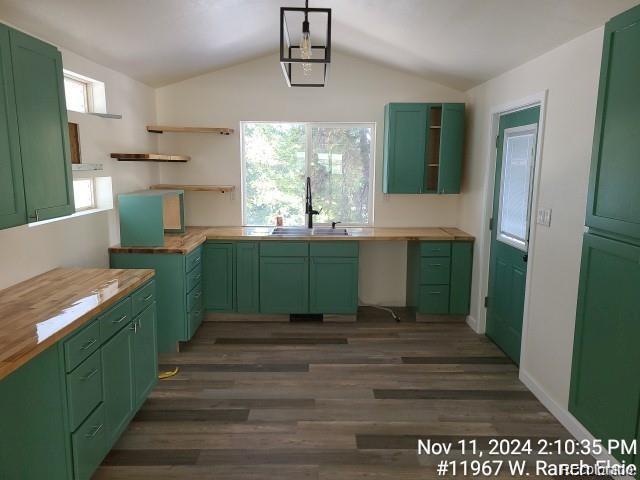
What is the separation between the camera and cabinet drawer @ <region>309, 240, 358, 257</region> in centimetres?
426

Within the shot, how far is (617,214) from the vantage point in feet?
7.09

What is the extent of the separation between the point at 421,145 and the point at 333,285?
64.2 inches

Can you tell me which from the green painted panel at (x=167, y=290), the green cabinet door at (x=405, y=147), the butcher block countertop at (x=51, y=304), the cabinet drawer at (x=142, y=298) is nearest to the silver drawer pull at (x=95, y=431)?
the butcher block countertop at (x=51, y=304)

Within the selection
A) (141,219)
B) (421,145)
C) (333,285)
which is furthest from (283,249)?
(421,145)

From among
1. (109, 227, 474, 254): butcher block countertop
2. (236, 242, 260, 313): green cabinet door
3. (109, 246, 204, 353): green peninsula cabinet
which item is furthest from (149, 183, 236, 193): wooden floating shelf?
(109, 246, 204, 353): green peninsula cabinet

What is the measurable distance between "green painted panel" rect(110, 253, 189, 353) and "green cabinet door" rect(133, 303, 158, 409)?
71 centimetres

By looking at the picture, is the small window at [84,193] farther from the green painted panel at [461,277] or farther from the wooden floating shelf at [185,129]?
the green painted panel at [461,277]

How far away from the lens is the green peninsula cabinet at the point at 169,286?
3521 millimetres

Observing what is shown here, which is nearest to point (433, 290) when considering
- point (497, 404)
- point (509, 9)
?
point (497, 404)

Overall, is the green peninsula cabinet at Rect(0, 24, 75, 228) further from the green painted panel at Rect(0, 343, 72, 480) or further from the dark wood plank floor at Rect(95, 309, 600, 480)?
the dark wood plank floor at Rect(95, 309, 600, 480)

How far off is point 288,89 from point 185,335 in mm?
2646

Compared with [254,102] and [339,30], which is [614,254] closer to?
[339,30]

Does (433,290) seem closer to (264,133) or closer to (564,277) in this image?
(564,277)

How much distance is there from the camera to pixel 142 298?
2676 millimetres
